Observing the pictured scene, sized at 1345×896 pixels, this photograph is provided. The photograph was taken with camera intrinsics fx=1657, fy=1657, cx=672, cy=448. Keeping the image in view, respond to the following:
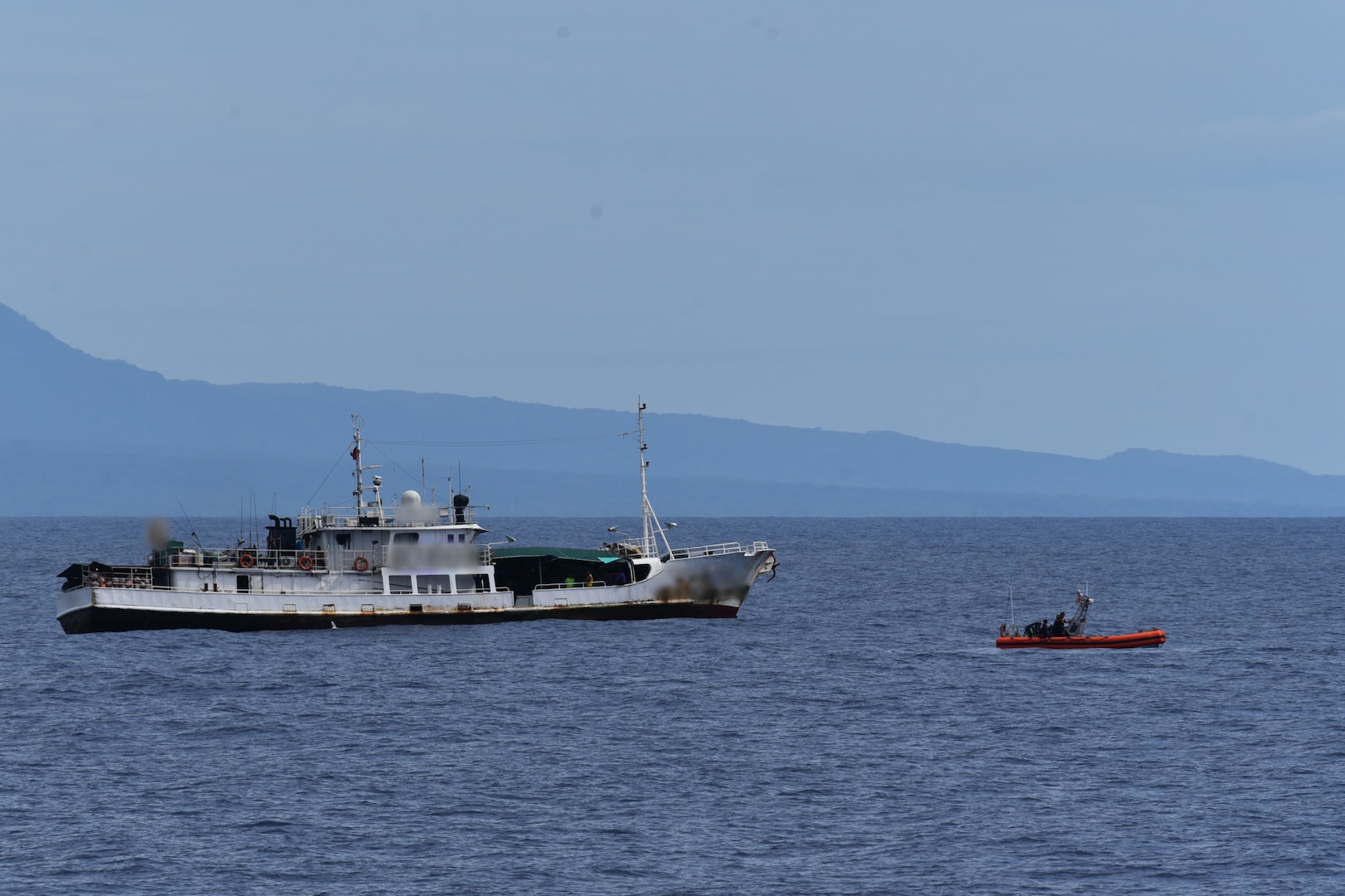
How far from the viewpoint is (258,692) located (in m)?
68.7

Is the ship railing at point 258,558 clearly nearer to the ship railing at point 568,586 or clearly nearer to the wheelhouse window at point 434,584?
the wheelhouse window at point 434,584

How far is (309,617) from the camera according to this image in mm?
86000

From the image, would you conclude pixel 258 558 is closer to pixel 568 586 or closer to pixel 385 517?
pixel 385 517

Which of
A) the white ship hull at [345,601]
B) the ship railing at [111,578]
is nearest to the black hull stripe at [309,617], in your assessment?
the white ship hull at [345,601]

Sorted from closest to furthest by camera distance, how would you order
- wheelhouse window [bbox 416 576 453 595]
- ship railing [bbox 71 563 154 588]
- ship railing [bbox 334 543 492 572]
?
1. ship railing [bbox 71 563 154 588]
2. ship railing [bbox 334 543 492 572]
3. wheelhouse window [bbox 416 576 453 595]

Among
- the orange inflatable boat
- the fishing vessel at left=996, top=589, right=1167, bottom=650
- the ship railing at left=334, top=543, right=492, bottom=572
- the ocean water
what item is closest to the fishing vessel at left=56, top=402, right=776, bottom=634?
the ship railing at left=334, top=543, right=492, bottom=572

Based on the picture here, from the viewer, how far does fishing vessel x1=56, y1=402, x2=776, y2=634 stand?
275ft

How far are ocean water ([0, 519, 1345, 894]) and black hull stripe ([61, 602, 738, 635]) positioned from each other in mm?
991

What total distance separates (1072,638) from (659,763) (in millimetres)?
35762

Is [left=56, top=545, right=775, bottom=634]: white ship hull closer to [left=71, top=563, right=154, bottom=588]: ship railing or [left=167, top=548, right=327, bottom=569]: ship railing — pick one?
[left=71, top=563, right=154, bottom=588]: ship railing

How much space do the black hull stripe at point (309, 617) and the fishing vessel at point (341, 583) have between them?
0.06 meters

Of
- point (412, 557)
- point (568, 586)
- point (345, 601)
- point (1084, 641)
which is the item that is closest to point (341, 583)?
point (345, 601)

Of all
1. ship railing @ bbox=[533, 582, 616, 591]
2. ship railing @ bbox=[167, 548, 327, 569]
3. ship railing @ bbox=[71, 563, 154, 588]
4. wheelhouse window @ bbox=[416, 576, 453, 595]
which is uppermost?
ship railing @ bbox=[167, 548, 327, 569]

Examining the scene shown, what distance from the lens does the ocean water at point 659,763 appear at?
136 ft
